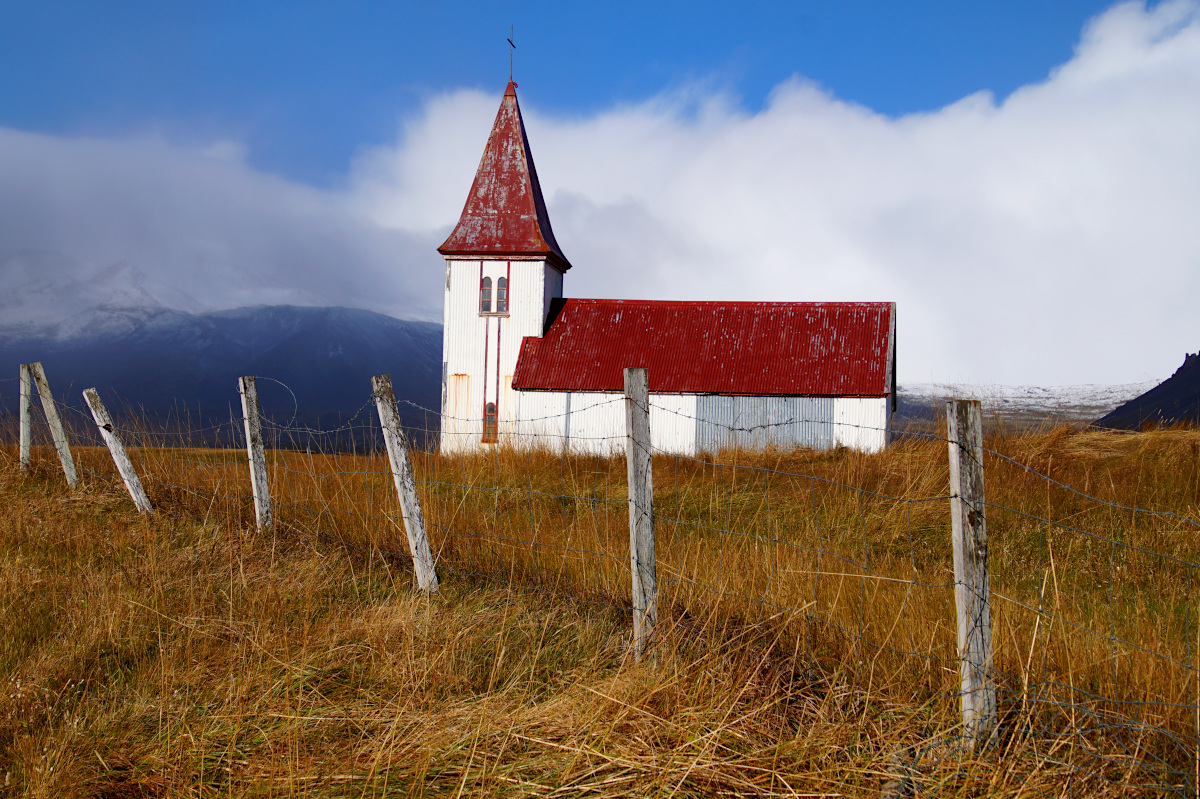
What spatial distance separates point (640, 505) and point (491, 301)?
20.0 m

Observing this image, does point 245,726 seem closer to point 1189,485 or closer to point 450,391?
point 1189,485

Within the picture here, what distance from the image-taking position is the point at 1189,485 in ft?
29.4

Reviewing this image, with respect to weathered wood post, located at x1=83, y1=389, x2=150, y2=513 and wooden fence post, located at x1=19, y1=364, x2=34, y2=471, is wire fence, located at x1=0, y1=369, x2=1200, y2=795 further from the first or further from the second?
weathered wood post, located at x1=83, y1=389, x2=150, y2=513

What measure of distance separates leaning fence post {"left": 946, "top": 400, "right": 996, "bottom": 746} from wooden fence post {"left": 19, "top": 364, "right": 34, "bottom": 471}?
A: 455 inches

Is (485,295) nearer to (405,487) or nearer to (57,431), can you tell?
(57,431)

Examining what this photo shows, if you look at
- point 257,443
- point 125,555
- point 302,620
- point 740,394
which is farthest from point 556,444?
point 302,620

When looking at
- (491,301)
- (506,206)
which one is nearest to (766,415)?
(491,301)

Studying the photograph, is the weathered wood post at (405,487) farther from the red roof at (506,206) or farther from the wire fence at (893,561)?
the red roof at (506,206)

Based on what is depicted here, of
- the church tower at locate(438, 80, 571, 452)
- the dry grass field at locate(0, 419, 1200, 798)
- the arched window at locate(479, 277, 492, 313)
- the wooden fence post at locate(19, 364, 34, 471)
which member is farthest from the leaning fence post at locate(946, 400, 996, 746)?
the arched window at locate(479, 277, 492, 313)

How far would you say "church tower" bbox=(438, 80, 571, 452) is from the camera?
925 inches

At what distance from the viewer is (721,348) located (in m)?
22.5

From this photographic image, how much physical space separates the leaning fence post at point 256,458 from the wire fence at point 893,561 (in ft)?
0.67

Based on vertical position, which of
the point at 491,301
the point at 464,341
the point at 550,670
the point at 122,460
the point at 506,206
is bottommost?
the point at 550,670

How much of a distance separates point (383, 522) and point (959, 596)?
5.14 meters
